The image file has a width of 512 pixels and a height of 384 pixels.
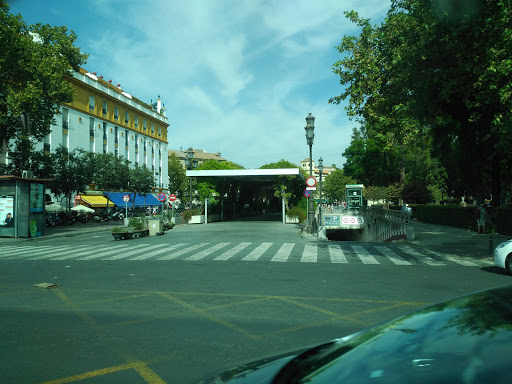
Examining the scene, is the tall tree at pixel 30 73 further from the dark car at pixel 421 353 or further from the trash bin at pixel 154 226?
the dark car at pixel 421 353

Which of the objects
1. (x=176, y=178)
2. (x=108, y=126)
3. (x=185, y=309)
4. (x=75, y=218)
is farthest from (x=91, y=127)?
(x=185, y=309)

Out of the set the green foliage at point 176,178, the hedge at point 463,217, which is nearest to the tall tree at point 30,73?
the hedge at point 463,217

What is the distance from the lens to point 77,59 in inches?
1121

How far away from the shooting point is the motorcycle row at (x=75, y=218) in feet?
111

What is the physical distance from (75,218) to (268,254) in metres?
29.8

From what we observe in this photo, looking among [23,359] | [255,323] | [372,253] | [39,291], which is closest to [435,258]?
[372,253]

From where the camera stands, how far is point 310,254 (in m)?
14.1

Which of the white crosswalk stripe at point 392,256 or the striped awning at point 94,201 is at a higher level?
the striped awning at point 94,201

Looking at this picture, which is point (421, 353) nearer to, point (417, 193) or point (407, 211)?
point (407, 211)

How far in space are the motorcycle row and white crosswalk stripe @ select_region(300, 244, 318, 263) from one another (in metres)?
25.6

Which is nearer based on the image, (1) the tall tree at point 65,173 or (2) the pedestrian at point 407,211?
(2) the pedestrian at point 407,211

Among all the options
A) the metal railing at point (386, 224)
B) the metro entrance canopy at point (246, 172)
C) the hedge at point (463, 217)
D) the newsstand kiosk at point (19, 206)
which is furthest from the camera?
the metro entrance canopy at point (246, 172)

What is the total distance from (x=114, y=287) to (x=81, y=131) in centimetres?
4827

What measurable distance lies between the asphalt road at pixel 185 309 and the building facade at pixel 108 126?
121 ft
